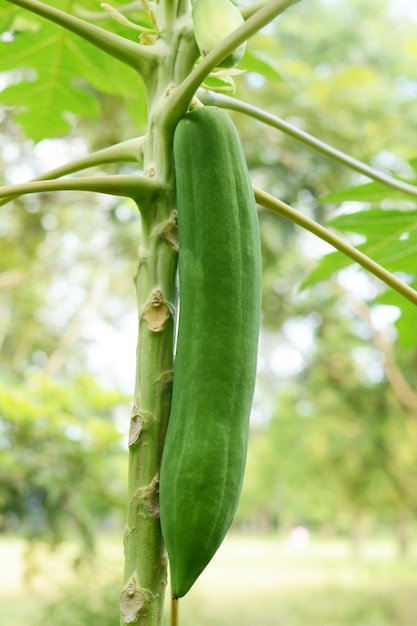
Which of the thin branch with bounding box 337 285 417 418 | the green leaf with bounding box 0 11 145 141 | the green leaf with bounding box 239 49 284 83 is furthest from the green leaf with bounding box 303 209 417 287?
the thin branch with bounding box 337 285 417 418

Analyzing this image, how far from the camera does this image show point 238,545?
2777 cm

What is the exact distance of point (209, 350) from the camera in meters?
0.53

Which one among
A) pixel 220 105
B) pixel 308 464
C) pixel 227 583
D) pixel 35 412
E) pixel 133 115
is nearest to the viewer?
pixel 220 105

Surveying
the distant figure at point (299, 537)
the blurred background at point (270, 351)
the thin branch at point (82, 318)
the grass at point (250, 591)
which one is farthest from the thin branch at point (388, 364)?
the distant figure at point (299, 537)

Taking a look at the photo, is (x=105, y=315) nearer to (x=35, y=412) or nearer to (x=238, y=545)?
(x=35, y=412)

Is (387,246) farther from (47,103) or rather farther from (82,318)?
(82,318)

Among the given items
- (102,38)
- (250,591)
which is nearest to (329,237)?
(102,38)

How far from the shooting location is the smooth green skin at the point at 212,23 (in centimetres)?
62

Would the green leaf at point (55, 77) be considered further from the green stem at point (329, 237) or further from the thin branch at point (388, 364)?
the thin branch at point (388, 364)

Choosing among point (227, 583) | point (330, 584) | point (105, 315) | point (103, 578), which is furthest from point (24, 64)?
point (227, 583)

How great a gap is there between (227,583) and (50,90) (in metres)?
17.4

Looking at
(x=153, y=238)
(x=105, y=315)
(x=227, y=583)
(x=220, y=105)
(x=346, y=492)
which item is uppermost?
(x=105, y=315)

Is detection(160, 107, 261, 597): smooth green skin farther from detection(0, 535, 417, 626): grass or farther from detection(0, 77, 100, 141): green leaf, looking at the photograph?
detection(0, 535, 417, 626): grass

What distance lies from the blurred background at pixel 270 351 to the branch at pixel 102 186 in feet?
1.39
